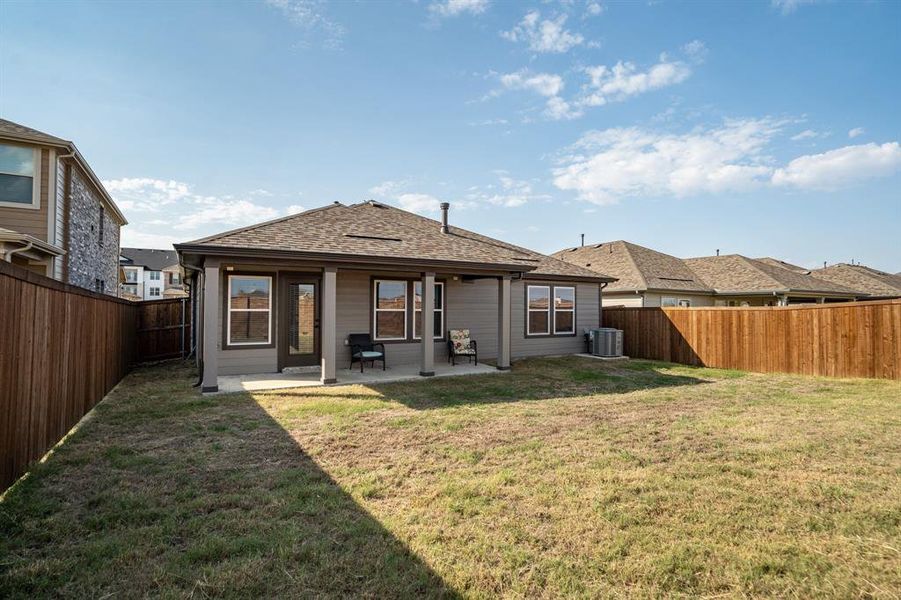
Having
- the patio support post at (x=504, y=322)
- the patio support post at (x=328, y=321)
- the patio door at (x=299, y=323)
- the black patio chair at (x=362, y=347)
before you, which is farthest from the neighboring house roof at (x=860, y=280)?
the patio support post at (x=328, y=321)

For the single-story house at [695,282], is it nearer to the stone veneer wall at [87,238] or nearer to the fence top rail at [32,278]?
the fence top rail at [32,278]

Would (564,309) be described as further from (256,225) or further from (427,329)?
(256,225)

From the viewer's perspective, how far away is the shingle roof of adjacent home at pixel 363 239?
7794 millimetres

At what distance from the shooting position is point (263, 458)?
4.26 m

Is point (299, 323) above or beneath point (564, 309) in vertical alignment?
beneath

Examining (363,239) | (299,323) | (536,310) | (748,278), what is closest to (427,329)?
(363,239)

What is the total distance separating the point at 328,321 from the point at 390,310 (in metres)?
2.78

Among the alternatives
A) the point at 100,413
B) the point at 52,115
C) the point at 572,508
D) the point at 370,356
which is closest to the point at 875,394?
the point at 572,508

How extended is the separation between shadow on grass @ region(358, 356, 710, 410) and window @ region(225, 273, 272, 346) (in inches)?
126

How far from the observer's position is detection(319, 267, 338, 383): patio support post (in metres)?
8.09

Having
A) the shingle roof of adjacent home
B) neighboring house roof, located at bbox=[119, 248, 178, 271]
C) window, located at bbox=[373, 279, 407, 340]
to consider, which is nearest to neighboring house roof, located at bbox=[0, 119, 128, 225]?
the shingle roof of adjacent home

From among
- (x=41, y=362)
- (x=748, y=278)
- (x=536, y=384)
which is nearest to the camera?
(x=41, y=362)

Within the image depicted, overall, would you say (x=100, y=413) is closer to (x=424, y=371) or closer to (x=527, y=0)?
(x=424, y=371)

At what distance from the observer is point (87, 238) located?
38.8ft
